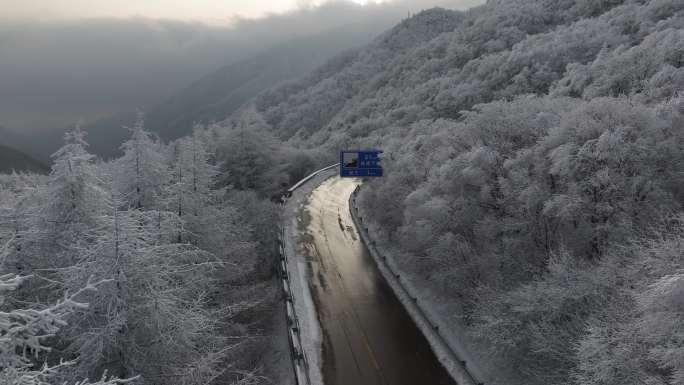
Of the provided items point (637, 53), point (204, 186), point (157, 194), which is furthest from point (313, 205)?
point (637, 53)

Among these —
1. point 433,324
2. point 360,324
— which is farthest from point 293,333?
point 433,324

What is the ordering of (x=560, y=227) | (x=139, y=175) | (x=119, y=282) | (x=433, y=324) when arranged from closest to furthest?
(x=119, y=282) → (x=560, y=227) → (x=139, y=175) → (x=433, y=324)

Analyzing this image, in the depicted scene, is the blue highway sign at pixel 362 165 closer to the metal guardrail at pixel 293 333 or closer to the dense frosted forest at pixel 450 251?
the dense frosted forest at pixel 450 251

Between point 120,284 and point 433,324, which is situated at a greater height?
point 120,284

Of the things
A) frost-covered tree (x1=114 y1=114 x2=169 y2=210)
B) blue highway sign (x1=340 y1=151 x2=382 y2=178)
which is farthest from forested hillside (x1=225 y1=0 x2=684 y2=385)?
frost-covered tree (x1=114 y1=114 x2=169 y2=210)

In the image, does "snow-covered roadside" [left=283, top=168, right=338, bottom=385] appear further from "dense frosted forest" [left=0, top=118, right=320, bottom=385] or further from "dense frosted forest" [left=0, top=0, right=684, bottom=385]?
"dense frosted forest" [left=0, top=0, right=684, bottom=385]

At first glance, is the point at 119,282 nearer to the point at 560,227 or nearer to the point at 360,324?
the point at 360,324
